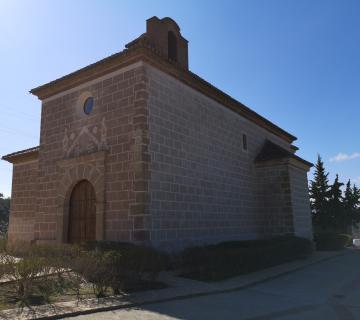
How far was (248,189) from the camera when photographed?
48.3 feet

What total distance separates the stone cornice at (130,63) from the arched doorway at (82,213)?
11.0 feet

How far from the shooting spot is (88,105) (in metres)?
11.2

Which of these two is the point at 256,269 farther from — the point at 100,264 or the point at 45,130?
the point at 45,130

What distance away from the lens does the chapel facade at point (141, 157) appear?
9.45 m

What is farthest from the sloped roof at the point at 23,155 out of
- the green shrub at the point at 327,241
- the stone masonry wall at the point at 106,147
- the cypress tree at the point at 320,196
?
the cypress tree at the point at 320,196

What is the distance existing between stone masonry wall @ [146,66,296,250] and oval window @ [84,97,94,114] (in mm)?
2202

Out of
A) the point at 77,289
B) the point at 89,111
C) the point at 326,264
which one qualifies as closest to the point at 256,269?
the point at 326,264

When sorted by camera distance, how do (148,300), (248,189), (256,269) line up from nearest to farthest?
(148,300) < (256,269) < (248,189)

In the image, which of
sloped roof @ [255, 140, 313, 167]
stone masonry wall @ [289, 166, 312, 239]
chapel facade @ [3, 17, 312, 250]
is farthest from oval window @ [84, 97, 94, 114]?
stone masonry wall @ [289, 166, 312, 239]

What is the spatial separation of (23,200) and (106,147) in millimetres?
6653

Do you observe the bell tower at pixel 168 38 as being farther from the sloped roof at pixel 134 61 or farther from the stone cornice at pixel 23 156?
the stone cornice at pixel 23 156

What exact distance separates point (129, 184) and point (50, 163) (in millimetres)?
3852

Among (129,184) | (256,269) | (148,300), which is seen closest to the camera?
(148,300)

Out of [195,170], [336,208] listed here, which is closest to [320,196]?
[336,208]
